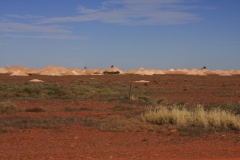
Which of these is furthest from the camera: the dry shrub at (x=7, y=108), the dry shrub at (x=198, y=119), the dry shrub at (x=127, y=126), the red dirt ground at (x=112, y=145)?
the dry shrub at (x=7, y=108)

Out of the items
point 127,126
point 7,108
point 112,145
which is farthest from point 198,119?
point 7,108

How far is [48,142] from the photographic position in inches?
457

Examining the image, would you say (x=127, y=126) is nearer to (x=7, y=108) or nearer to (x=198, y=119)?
(x=198, y=119)

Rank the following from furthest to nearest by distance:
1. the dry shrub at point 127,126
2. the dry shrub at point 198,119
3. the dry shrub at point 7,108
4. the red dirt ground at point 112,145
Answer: the dry shrub at point 7,108
the dry shrub at point 198,119
the dry shrub at point 127,126
the red dirt ground at point 112,145

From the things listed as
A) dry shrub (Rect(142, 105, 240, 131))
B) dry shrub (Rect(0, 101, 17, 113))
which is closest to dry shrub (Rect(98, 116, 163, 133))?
dry shrub (Rect(142, 105, 240, 131))

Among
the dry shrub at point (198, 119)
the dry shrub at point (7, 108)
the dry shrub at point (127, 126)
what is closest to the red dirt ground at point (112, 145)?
the dry shrub at point (127, 126)

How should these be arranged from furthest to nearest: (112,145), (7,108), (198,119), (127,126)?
(7,108) → (198,119) → (127,126) → (112,145)

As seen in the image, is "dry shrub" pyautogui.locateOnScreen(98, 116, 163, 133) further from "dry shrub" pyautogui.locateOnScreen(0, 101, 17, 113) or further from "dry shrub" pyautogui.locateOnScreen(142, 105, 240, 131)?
"dry shrub" pyautogui.locateOnScreen(0, 101, 17, 113)

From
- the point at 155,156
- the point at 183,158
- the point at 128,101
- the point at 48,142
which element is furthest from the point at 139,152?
the point at 128,101

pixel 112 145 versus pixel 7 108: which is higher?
pixel 7 108

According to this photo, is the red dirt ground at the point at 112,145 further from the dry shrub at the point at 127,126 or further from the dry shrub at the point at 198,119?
the dry shrub at the point at 198,119

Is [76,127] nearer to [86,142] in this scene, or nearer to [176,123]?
[86,142]

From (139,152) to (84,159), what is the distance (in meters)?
1.71

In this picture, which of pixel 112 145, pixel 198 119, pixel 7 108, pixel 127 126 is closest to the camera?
pixel 112 145
